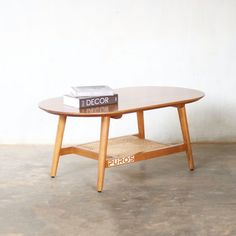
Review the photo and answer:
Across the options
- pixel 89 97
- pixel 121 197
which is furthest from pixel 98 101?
pixel 121 197

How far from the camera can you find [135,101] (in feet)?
11.4

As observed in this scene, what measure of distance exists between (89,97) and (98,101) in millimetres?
64

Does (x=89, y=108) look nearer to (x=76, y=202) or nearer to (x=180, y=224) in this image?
(x=76, y=202)

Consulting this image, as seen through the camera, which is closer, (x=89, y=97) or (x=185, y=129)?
(x=89, y=97)

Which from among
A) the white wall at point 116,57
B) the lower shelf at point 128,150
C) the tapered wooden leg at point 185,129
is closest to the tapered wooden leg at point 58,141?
the lower shelf at point 128,150

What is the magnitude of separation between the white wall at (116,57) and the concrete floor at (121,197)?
427 millimetres

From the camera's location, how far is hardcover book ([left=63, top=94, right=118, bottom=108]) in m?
3.27

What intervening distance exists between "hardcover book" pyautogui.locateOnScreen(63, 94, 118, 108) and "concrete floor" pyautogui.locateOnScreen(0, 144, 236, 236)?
0.47 meters

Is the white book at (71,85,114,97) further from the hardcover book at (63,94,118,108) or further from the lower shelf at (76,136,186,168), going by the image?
the lower shelf at (76,136,186,168)

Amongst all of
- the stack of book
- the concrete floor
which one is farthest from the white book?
the concrete floor

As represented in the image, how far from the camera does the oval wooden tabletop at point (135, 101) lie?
3.18 m

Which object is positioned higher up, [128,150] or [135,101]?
[135,101]

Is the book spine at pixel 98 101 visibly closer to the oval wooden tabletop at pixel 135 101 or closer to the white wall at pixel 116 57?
the oval wooden tabletop at pixel 135 101

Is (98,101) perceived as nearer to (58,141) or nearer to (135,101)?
(135,101)
